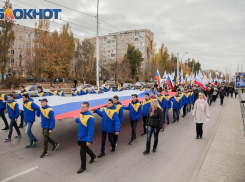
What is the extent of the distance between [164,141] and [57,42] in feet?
83.1

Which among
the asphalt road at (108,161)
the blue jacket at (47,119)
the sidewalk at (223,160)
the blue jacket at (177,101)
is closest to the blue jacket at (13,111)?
the asphalt road at (108,161)

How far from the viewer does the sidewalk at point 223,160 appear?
4.45 meters

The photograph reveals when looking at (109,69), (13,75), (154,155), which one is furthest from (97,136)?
(109,69)

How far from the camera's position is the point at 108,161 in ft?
17.3

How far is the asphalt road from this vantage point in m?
4.46

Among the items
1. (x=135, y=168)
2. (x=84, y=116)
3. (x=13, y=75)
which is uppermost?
(x=13, y=75)

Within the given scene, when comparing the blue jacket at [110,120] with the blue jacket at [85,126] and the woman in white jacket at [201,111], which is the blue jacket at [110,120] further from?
the woman in white jacket at [201,111]

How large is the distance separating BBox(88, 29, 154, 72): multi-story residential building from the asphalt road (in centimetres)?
6069

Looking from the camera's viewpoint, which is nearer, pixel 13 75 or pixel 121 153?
pixel 121 153

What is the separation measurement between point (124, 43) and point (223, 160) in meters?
74.1

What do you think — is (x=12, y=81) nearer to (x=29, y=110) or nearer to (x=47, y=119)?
(x=29, y=110)

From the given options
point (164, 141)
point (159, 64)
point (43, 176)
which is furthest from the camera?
point (159, 64)

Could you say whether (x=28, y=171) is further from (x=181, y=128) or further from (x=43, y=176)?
Answer: (x=181, y=128)

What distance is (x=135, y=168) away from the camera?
490 centimetres
